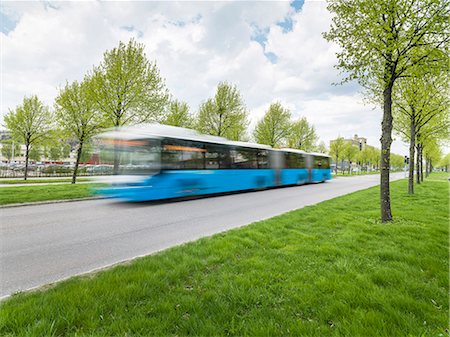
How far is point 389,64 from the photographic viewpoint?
7.17 metres

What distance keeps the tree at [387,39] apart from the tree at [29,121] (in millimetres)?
27544

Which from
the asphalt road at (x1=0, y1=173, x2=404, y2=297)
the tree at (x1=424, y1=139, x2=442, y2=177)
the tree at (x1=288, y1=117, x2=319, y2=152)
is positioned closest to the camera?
the asphalt road at (x1=0, y1=173, x2=404, y2=297)

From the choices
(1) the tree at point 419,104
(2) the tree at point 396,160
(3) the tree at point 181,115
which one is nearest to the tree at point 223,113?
(3) the tree at point 181,115

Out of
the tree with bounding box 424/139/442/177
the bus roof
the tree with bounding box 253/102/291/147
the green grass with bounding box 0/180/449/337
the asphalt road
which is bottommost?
the asphalt road

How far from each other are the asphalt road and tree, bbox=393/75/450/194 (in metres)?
8.01

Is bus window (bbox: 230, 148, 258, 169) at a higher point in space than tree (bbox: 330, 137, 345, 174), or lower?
lower

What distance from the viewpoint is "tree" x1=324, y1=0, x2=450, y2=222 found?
6.44 metres

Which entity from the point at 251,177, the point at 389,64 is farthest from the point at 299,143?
the point at 389,64

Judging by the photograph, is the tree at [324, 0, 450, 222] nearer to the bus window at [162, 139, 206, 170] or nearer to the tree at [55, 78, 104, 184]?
the bus window at [162, 139, 206, 170]

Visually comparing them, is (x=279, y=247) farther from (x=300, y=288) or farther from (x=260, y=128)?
(x=260, y=128)

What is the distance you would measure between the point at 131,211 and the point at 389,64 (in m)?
9.48

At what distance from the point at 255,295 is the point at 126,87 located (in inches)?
695

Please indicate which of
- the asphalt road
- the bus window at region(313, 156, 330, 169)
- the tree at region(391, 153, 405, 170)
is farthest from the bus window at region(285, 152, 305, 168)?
the tree at region(391, 153, 405, 170)

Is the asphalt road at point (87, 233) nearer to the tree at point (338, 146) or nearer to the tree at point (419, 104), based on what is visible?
the tree at point (419, 104)
